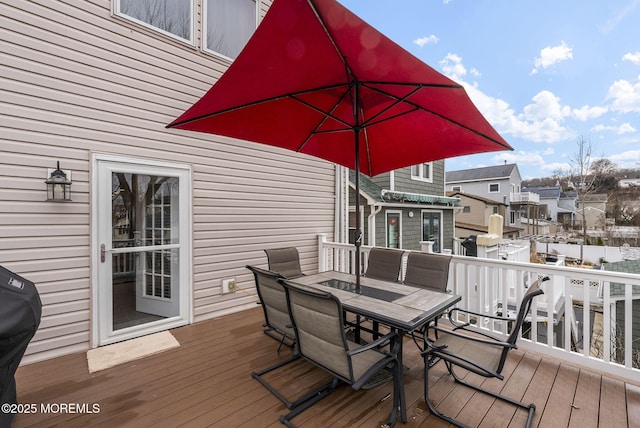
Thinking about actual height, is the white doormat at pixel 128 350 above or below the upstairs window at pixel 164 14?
below

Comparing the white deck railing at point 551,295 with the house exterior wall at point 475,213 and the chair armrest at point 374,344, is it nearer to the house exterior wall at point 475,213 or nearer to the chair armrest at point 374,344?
the chair armrest at point 374,344

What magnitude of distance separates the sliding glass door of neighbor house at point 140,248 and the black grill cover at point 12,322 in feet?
4.88

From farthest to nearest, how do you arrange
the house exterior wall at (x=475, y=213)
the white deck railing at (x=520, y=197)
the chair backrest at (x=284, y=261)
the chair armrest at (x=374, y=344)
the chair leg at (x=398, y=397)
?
the white deck railing at (x=520, y=197) < the house exterior wall at (x=475, y=213) < the chair backrest at (x=284, y=261) < the chair leg at (x=398, y=397) < the chair armrest at (x=374, y=344)

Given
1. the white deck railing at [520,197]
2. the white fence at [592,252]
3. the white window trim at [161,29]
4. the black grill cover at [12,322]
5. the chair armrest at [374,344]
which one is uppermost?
the white window trim at [161,29]

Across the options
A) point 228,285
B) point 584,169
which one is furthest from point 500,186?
point 228,285

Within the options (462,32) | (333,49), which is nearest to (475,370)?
(333,49)

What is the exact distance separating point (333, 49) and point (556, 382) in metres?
3.40

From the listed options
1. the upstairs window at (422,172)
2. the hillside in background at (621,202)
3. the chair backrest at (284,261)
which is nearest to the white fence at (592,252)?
the hillside in background at (621,202)

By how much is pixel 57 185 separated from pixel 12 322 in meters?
1.97

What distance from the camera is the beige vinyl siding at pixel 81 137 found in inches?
108

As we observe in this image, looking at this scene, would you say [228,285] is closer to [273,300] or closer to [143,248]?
[143,248]

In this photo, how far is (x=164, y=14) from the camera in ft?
12.0

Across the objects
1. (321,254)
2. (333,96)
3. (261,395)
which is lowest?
(261,395)

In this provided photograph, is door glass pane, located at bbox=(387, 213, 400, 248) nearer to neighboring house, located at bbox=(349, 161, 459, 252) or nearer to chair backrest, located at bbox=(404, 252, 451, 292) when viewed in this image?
neighboring house, located at bbox=(349, 161, 459, 252)
